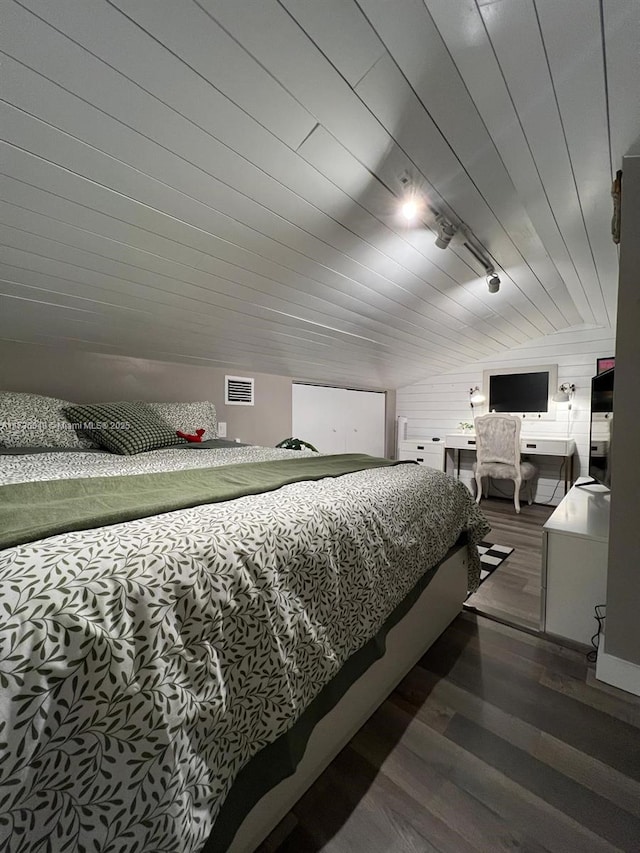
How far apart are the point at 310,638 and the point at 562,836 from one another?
79 cm

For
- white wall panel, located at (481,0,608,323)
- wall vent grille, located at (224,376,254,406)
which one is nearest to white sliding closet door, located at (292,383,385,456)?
wall vent grille, located at (224,376,254,406)

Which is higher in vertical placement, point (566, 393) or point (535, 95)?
point (535, 95)

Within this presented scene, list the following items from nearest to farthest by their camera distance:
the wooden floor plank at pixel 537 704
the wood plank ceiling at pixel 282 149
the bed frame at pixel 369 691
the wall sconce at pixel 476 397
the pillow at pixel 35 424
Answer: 1. the bed frame at pixel 369 691
2. the wood plank ceiling at pixel 282 149
3. the wooden floor plank at pixel 537 704
4. the pillow at pixel 35 424
5. the wall sconce at pixel 476 397

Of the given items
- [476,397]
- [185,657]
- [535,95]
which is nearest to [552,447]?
[476,397]

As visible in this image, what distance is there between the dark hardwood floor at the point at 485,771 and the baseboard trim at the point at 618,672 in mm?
35

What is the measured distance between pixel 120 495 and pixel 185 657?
0.51m

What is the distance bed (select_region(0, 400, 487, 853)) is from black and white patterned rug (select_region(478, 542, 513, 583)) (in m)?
1.33

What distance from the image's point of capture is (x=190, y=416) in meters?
2.59

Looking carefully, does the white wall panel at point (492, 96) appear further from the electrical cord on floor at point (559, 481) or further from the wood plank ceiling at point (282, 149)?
the electrical cord on floor at point (559, 481)

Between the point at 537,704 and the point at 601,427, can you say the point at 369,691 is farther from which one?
the point at 601,427

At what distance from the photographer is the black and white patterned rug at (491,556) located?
7.31 ft

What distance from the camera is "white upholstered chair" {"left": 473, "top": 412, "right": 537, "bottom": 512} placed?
3535mm

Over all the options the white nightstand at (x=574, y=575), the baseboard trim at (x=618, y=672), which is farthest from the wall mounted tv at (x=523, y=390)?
the baseboard trim at (x=618, y=672)

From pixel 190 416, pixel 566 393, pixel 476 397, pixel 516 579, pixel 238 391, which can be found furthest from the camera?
pixel 476 397
